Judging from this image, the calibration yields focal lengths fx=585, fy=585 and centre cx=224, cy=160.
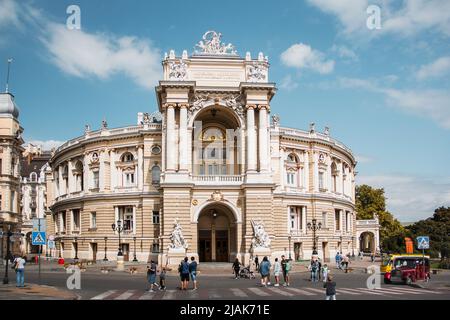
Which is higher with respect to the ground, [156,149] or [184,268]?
[156,149]

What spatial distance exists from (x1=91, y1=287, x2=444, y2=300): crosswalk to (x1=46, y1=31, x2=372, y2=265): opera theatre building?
25.2 m

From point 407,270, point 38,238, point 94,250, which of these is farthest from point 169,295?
point 94,250

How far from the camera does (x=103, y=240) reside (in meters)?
72.9

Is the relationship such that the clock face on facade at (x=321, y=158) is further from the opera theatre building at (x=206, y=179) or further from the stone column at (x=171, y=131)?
the stone column at (x=171, y=131)

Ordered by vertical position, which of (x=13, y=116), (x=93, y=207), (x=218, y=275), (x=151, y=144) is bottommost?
(x=218, y=275)

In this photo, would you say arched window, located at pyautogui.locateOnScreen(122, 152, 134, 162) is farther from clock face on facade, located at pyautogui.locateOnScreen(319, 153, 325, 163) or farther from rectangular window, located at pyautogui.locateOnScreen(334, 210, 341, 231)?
rectangular window, located at pyautogui.locateOnScreen(334, 210, 341, 231)

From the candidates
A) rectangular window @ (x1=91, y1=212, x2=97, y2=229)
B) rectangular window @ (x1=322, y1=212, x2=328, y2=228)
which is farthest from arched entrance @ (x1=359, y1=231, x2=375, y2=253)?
rectangular window @ (x1=91, y1=212, x2=97, y2=229)

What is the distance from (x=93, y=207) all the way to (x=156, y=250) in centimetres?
1118

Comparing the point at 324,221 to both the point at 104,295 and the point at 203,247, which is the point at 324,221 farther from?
the point at 104,295

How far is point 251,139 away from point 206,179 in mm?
6433

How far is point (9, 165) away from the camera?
285 ft
